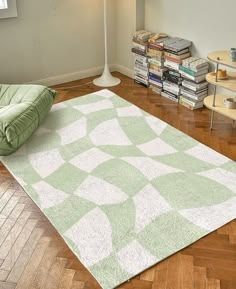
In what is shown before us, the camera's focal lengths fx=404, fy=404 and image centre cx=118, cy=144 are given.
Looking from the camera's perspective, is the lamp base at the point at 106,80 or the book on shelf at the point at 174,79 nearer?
the book on shelf at the point at 174,79

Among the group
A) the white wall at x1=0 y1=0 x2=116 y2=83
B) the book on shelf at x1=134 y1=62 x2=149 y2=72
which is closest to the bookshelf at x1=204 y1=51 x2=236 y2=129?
the book on shelf at x1=134 y1=62 x2=149 y2=72

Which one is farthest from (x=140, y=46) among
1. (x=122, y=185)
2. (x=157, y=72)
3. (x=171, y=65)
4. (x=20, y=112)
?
(x=122, y=185)

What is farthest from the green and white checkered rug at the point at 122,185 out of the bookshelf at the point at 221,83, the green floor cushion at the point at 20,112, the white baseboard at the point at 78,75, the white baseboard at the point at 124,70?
the white baseboard at the point at 124,70

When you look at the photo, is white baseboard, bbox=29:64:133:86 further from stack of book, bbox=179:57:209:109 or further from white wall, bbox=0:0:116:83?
stack of book, bbox=179:57:209:109

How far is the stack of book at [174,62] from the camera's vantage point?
11.8ft

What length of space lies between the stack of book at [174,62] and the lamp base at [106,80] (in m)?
0.64

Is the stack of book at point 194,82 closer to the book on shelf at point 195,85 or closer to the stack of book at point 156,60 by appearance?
the book on shelf at point 195,85

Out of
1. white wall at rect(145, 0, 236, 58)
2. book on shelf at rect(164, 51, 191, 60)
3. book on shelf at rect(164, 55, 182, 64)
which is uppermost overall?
white wall at rect(145, 0, 236, 58)

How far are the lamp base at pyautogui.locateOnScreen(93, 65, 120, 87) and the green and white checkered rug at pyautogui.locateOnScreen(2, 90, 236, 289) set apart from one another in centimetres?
72

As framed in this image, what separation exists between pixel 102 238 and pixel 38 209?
49 centimetres

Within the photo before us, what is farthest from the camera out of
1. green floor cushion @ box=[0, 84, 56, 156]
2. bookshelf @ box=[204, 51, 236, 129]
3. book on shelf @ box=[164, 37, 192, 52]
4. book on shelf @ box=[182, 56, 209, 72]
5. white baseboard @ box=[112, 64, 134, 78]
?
white baseboard @ box=[112, 64, 134, 78]

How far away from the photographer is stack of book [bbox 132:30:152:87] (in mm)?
→ 3957

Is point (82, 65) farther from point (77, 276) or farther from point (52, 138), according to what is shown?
point (77, 276)

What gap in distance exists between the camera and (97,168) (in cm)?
283
